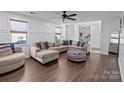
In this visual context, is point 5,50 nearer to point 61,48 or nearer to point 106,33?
point 61,48

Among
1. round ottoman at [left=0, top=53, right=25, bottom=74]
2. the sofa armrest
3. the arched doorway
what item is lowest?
round ottoman at [left=0, top=53, right=25, bottom=74]

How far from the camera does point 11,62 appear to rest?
2.41 m

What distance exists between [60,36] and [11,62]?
2.19 m

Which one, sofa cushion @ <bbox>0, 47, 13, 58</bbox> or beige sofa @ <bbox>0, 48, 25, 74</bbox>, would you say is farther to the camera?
sofa cushion @ <bbox>0, 47, 13, 58</bbox>

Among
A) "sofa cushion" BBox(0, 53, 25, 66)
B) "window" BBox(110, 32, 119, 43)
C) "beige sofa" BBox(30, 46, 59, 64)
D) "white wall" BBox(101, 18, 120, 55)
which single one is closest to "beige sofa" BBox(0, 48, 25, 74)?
"sofa cushion" BBox(0, 53, 25, 66)

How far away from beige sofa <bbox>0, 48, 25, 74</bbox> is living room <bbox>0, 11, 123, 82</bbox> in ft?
0.36

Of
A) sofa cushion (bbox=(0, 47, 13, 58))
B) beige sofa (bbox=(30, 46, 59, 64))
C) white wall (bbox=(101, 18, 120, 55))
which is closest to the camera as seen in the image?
sofa cushion (bbox=(0, 47, 13, 58))

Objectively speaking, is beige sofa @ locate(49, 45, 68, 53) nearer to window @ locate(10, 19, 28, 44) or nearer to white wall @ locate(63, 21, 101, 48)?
white wall @ locate(63, 21, 101, 48)

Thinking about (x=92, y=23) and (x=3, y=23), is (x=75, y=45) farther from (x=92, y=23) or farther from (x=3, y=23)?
(x=3, y=23)

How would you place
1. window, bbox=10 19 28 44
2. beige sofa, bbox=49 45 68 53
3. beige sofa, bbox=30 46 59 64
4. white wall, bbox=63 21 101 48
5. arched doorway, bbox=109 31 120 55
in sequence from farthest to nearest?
1. beige sofa, bbox=49 45 68 53
2. white wall, bbox=63 21 101 48
3. arched doorway, bbox=109 31 120 55
4. beige sofa, bbox=30 46 59 64
5. window, bbox=10 19 28 44

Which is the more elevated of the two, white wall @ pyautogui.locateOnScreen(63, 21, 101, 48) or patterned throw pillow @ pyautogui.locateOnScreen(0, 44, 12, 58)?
white wall @ pyautogui.locateOnScreen(63, 21, 101, 48)

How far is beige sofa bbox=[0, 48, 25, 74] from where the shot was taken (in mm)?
2268

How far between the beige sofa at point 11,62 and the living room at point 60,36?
0.36 feet
